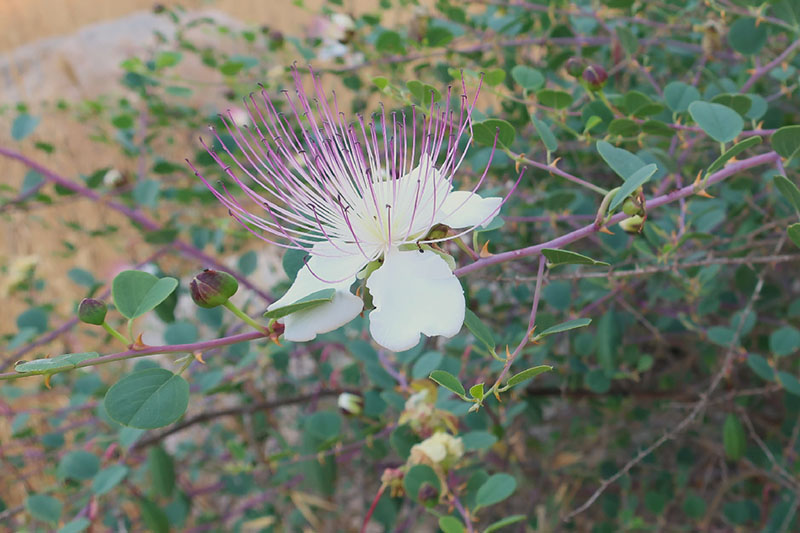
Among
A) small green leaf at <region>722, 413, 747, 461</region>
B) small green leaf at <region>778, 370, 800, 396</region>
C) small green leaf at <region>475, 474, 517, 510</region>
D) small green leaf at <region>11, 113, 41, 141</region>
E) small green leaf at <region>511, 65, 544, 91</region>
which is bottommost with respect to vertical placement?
small green leaf at <region>722, 413, 747, 461</region>

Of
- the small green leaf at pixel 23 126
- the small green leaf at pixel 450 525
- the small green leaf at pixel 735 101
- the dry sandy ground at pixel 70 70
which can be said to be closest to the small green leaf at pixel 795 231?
the small green leaf at pixel 735 101

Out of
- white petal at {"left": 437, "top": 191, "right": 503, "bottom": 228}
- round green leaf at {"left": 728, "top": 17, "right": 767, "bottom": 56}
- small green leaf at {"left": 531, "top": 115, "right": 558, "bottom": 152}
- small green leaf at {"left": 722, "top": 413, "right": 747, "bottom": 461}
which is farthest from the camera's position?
small green leaf at {"left": 722, "top": 413, "right": 747, "bottom": 461}

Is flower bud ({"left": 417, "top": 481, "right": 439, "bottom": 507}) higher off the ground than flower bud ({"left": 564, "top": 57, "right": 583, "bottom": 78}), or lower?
lower

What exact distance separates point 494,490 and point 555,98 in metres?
0.52

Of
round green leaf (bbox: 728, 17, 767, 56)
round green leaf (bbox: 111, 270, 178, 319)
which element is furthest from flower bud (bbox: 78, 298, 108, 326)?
round green leaf (bbox: 728, 17, 767, 56)

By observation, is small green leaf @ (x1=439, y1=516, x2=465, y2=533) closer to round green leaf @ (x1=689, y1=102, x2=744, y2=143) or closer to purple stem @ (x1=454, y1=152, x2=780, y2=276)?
purple stem @ (x1=454, y1=152, x2=780, y2=276)

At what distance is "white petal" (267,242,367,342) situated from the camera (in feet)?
1.82

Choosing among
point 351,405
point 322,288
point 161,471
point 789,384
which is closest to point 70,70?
point 161,471

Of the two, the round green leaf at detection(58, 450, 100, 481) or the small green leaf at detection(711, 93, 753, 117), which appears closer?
the small green leaf at detection(711, 93, 753, 117)

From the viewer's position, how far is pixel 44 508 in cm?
110

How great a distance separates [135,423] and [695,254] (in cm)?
80

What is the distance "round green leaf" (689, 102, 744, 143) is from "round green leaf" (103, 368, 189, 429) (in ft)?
1.92

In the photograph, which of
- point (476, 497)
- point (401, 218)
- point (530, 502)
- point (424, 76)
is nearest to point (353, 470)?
point (530, 502)

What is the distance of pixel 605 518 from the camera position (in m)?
1.68
